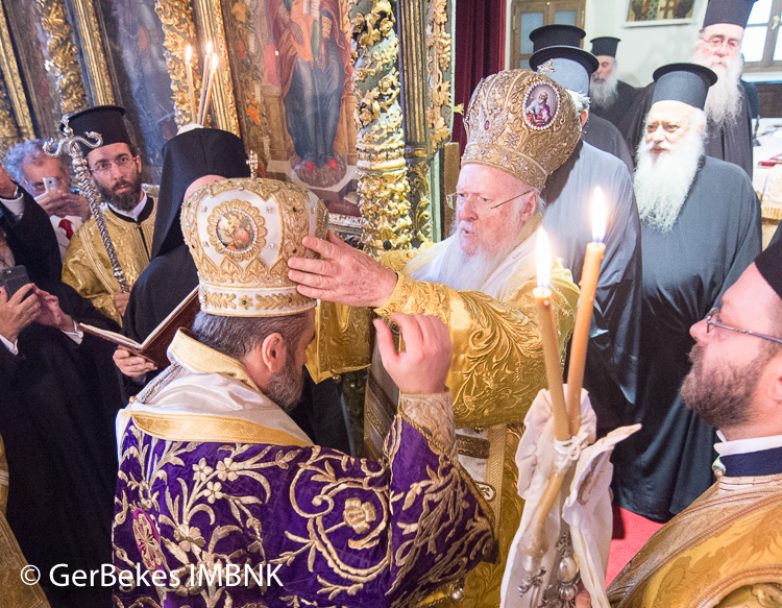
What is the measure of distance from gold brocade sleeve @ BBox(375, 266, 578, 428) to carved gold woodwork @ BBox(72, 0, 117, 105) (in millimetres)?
4587

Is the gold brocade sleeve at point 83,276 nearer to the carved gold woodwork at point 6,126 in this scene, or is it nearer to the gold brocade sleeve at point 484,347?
the gold brocade sleeve at point 484,347

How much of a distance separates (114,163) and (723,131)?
11.9 feet

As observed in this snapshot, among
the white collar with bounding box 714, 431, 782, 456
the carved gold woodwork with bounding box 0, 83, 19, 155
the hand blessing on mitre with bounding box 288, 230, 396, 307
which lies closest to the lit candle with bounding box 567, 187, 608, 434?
the white collar with bounding box 714, 431, 782, 456

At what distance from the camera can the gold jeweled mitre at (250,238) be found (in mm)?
1341

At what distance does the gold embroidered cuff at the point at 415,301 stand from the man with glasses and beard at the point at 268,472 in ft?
0.92

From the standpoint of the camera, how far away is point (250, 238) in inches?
52.8

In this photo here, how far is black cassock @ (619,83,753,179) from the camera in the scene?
187cm

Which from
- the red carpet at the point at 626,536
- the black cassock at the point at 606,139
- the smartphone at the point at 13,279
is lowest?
the red carpet at the point at 626,536

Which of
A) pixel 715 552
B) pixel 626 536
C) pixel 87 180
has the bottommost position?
pixel 626 536

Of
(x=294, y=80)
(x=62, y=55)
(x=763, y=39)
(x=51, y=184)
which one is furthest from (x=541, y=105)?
(x=62, y=55)

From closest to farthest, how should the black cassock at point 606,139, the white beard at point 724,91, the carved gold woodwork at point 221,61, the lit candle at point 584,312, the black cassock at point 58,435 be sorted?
the lit candle at point 584,312 < the white beard at point 724,91 < the black cassock at point 606,139 < the black cassock at point 58,435 < the carved gold woodwork at point 221,61

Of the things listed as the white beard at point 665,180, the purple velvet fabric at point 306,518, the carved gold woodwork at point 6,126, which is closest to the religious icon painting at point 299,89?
the white beard at point 665,180

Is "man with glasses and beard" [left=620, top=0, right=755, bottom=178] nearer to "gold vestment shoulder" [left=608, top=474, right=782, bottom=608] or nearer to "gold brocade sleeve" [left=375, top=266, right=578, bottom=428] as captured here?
"gold brocade sleeve" [left=375, top=266, right=578, bottom=428]

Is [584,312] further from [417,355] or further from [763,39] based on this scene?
[763,39]
